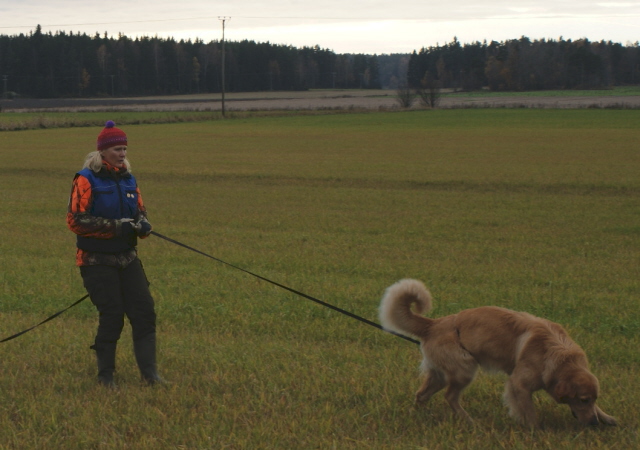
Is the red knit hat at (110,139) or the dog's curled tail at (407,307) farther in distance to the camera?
the red knit hat at (110,139)

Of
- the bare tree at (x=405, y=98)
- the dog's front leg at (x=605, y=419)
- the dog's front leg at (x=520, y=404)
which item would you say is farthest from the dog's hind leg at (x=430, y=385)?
the bare tree at (x=405, y=98)

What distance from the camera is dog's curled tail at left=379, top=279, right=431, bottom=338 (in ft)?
16.8

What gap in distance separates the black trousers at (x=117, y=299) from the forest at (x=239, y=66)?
14678cm

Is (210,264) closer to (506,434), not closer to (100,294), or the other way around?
(100,294)

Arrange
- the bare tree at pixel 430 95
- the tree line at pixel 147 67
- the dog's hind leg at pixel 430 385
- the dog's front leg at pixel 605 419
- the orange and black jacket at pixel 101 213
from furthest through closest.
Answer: the tree line at pixel 147 67
the bare tree at pixel 430 95
the orange and black jacket at pixel 101 213
the dog's hind leg at pixel 430 385
the dog's front leg at pixel 605 419

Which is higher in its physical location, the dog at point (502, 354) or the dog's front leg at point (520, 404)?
the dog at point (502, 354)

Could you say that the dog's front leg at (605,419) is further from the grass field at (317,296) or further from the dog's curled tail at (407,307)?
the dog's curled tail at (407,307)

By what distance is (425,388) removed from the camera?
516 cm

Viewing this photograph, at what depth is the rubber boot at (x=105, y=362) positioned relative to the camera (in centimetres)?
577

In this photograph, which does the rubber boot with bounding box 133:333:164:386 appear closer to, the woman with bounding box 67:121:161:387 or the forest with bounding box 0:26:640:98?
the woman with bounding box 67:121:161:387

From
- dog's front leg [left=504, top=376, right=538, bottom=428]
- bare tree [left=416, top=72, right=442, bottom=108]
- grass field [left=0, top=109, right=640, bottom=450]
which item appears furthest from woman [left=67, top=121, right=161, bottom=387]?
bare tree [left=416, top=72, right=442, bottom=108]

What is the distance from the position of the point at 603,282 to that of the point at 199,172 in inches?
854

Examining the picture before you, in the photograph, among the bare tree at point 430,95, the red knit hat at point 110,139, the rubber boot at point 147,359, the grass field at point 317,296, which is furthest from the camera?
the bare tree at point 430,95

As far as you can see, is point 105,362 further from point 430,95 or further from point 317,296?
point 430,95
